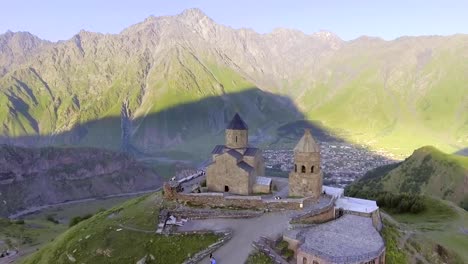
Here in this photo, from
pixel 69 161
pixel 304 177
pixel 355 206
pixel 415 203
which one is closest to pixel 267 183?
pixel 304 177

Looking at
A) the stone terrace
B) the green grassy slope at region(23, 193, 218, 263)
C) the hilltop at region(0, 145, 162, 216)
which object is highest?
the stone terrace

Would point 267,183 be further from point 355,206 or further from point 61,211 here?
point 61,211

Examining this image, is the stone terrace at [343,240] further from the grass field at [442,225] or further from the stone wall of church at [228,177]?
the grass field at [442,225]

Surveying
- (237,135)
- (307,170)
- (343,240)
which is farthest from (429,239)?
(237,135)

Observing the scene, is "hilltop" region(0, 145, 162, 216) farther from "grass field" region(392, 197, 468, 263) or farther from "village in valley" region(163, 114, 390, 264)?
"grass field" region(392, 197, 468, 263)

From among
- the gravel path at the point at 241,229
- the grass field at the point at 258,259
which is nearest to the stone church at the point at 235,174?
the gravel path at the point at 241,229

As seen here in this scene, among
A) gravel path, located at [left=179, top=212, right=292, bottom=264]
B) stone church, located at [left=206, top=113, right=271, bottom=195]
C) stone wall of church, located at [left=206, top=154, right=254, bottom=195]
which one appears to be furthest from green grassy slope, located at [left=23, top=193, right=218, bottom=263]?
stone church, located at [left=206, top=113, right=271, bottom=195]
